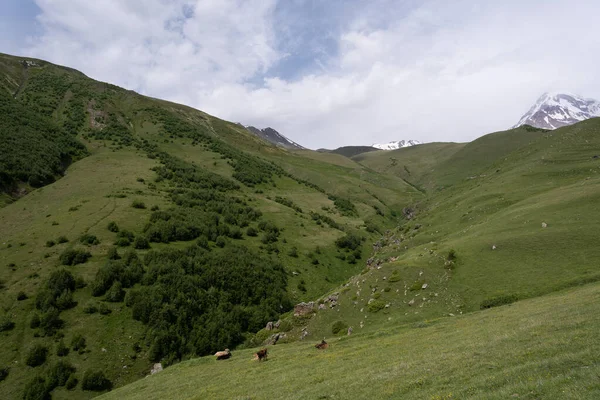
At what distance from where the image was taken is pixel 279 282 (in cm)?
5797

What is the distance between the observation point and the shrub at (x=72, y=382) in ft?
103

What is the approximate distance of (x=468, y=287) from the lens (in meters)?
34.2

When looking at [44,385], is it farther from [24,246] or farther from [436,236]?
[436,236]

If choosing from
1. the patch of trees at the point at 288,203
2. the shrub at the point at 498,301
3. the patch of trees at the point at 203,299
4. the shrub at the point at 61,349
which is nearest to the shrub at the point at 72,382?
the shrub at the point at 61,349

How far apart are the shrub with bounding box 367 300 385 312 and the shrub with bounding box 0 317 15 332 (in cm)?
4155

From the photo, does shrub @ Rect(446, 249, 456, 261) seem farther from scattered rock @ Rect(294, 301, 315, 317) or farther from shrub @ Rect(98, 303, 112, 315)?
shrub @ Rect(98, 303, 112, 315)

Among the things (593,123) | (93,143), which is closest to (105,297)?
(93,143)

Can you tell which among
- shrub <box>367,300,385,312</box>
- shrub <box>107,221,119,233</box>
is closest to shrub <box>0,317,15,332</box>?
shrub <box>107,221,119,233</box>

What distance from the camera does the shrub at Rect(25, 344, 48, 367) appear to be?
107 feet

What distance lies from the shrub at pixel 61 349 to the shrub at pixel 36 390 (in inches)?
126

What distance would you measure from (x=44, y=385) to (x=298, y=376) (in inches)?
1104

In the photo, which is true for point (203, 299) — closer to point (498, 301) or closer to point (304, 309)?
point (304, 309)

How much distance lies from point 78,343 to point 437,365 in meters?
38.7

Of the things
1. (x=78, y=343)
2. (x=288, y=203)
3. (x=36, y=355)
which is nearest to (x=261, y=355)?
(x=78, y=343)
